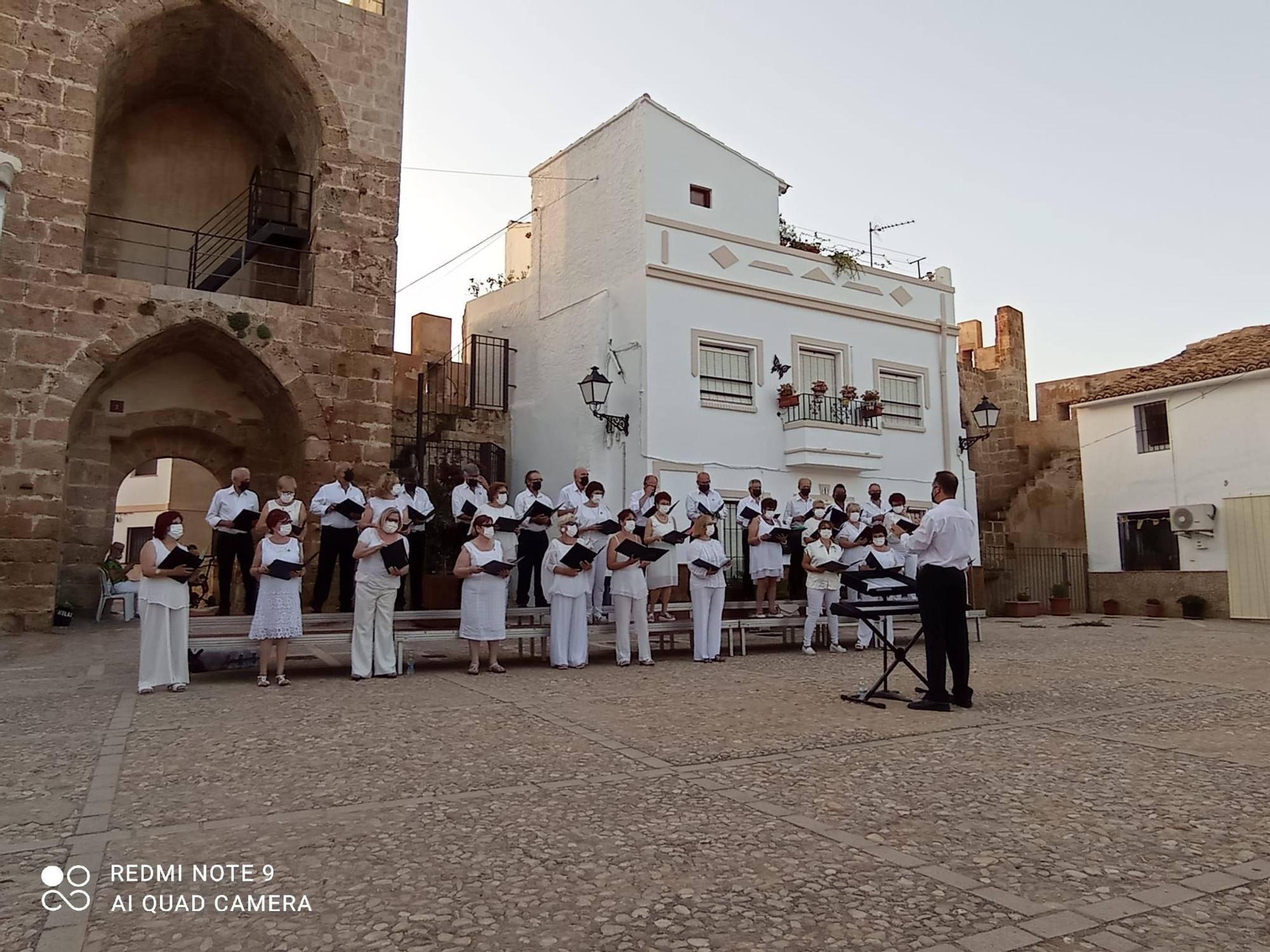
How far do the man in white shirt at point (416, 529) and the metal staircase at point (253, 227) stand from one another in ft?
20.1

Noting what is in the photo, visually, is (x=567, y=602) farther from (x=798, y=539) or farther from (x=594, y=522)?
(x=798, y=539)

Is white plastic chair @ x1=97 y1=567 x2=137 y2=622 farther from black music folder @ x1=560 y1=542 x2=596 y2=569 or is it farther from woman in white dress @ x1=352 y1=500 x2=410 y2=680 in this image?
black music folder @ x1=560 y1=542 x2=596 y2=569

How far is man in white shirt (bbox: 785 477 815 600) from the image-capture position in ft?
43.4

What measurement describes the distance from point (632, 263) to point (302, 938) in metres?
15.1

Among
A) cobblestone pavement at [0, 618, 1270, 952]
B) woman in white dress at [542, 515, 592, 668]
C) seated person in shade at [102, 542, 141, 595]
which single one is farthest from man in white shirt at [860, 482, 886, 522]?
seated person in shade at [102, 542, 141, 595]

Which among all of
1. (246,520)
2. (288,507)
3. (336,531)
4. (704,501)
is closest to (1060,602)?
(704,501)

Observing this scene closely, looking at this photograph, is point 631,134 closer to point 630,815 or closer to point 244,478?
point 244,478

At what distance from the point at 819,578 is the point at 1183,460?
524 inches

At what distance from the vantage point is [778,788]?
4.74 meters

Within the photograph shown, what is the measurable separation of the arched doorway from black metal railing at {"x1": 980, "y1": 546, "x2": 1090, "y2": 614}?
1643cm

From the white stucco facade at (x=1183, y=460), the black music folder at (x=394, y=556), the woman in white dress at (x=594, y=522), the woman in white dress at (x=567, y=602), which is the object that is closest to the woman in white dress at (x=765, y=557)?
the woman in white dress at (x=594, y=522)

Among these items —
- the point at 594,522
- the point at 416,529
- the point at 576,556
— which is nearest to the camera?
the point at 576,556

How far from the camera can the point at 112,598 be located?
15102 millimetres

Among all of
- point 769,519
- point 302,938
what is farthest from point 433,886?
point 769,519
